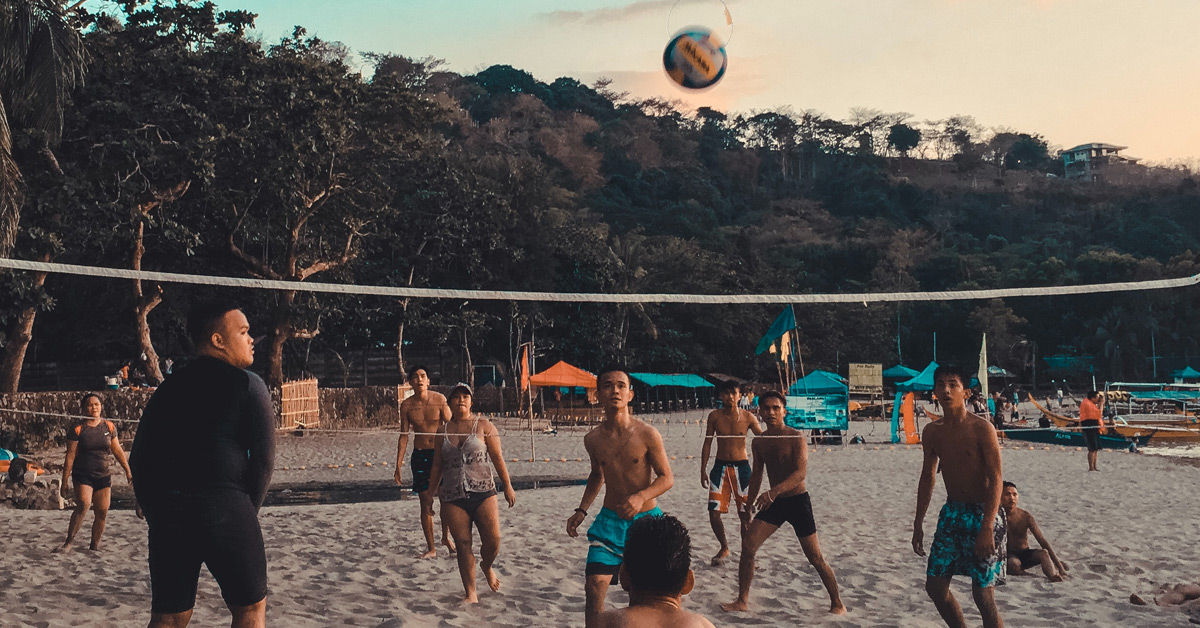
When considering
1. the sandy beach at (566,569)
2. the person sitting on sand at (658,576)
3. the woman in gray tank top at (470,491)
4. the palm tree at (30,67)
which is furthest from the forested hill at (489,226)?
the person sitting on sand at (658,576)

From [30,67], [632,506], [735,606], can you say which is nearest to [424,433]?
[735,606]

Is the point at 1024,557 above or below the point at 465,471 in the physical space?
below

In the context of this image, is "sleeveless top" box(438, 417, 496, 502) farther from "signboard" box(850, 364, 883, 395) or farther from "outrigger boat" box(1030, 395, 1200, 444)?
"outrigger boat" box(1030, 395, 1200, 444)

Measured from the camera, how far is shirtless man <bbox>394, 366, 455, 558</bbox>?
8273mm

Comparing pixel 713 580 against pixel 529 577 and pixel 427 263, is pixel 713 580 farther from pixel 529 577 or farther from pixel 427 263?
pixel 427 263

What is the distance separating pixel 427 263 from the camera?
38.4 m

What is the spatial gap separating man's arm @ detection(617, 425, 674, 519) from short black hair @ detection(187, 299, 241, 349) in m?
1.91

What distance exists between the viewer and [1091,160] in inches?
5010

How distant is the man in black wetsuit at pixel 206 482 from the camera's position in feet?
11.0

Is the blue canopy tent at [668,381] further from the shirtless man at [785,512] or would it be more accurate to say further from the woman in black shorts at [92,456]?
the shirtless man at [785,512]

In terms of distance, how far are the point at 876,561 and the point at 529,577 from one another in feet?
9.00

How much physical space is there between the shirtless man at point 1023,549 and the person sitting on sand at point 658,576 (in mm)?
5477

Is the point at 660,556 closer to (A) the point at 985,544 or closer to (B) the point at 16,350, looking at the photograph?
(A) the point at 985,544

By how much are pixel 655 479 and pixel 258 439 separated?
2.16 meters
